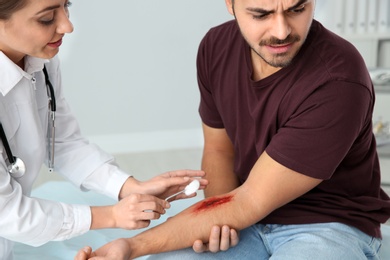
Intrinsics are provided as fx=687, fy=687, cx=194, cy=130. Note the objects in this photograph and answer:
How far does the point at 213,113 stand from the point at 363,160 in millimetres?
513

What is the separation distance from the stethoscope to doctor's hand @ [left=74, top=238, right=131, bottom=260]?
265mm

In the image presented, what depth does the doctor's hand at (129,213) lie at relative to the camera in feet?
5.90

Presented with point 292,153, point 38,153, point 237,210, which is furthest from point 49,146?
point 292,153

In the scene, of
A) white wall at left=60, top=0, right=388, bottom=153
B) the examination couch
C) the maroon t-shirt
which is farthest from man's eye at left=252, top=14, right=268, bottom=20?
white wall at left=60, top=0, right=388, bottom=153

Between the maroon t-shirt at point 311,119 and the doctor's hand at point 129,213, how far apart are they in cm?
35

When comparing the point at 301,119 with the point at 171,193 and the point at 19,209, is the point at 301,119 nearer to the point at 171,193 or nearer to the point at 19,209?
the point at 171,193

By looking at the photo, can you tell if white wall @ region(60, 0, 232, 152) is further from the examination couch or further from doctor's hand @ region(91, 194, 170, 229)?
doctor's hand @ region(91, 194, 170, 229)

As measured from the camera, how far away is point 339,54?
5.96 ft

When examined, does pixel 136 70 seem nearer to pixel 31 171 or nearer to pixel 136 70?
pixel 136 70

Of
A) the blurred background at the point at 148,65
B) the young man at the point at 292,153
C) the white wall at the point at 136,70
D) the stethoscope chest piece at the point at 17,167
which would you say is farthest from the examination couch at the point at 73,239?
the white wall at the point at 136,70

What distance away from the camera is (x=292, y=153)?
178 cm

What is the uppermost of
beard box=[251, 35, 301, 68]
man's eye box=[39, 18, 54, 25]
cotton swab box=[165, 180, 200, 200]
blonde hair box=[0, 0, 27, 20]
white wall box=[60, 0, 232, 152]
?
blonde hair box=[0, 0, 27, 20]

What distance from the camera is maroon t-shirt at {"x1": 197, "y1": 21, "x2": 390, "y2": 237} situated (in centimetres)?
178

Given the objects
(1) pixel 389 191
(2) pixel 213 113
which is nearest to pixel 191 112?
(1) pixel 389 191
